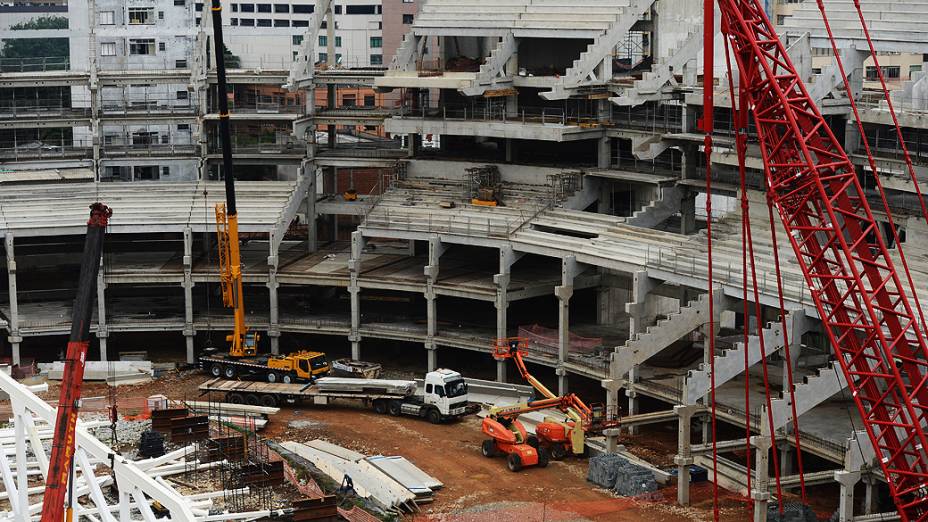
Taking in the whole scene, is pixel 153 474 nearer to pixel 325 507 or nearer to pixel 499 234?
pixel 325 507

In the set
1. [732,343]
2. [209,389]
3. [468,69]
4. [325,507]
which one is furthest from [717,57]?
[325,507]

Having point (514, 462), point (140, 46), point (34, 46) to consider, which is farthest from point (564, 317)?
point (34, 46)

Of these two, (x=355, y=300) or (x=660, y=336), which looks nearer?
(x=660, y=336)

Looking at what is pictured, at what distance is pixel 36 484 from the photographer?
57906mm

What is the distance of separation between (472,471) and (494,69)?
2376 centimetres

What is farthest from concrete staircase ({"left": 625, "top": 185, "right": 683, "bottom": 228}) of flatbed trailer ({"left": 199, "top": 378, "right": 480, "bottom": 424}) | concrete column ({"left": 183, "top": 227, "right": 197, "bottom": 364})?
concrete column ({"left": 183, "top": 227, "right": 197, "bottom": 364})

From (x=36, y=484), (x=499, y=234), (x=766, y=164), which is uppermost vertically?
(x=766, y=164)

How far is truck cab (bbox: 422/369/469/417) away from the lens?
67.3 meters

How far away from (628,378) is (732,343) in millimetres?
4145

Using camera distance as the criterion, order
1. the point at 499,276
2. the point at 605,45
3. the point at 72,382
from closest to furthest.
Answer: the point at 72,382 < the point at 499,276 < the point at 605,45

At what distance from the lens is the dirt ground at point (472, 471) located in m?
57.5

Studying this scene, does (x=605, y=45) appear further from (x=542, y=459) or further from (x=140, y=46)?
(x=140, y=46)

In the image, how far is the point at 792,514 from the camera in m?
55.0

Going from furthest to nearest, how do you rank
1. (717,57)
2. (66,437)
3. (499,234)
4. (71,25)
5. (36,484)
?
(71,25) → (717,57) → (499,234) → (36,484) → (66,437)
